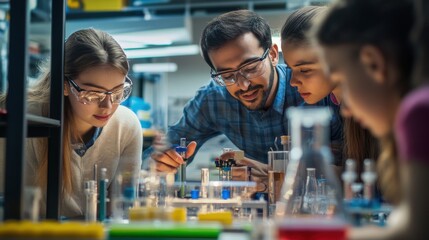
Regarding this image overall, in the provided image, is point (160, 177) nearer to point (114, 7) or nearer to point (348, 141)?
point (348, 141)

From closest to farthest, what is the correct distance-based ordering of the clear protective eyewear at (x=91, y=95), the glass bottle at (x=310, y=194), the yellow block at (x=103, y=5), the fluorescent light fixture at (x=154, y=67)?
1. the glass bottle at (x=310, y=194)
2. the clear protective eyewear at (x=91, y=95)
3. the yellow block at (x=103, y=5)
4. the fluorescent light fixture at (x=154, y=67)

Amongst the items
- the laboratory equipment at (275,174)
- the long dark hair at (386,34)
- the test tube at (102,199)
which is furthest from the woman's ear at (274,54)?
the long dark hair at (386,34)

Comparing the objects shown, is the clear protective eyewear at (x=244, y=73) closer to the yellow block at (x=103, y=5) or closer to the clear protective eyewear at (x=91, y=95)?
the clear protective eyewear at (x=91, y=95)

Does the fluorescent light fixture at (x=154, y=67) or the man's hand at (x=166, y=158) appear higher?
the fluorescent light fixture at (x=154, y=67)

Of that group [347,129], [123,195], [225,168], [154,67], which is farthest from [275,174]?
[154,67]

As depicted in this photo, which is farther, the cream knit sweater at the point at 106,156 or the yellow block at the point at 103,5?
the yellow block at the point at 103,5

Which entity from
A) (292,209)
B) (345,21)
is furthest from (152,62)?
(345,21)

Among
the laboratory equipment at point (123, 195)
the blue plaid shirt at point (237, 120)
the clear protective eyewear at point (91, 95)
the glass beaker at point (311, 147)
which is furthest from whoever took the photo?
the blue plaid shirt at point (237, 120)

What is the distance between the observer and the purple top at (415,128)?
1.12m

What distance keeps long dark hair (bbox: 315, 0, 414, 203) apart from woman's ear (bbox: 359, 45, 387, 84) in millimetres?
11

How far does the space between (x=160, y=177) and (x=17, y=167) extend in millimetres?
623

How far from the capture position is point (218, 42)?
3.12 m

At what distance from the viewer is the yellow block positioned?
6043 mm

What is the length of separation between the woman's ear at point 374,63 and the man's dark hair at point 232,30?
1855 mm
